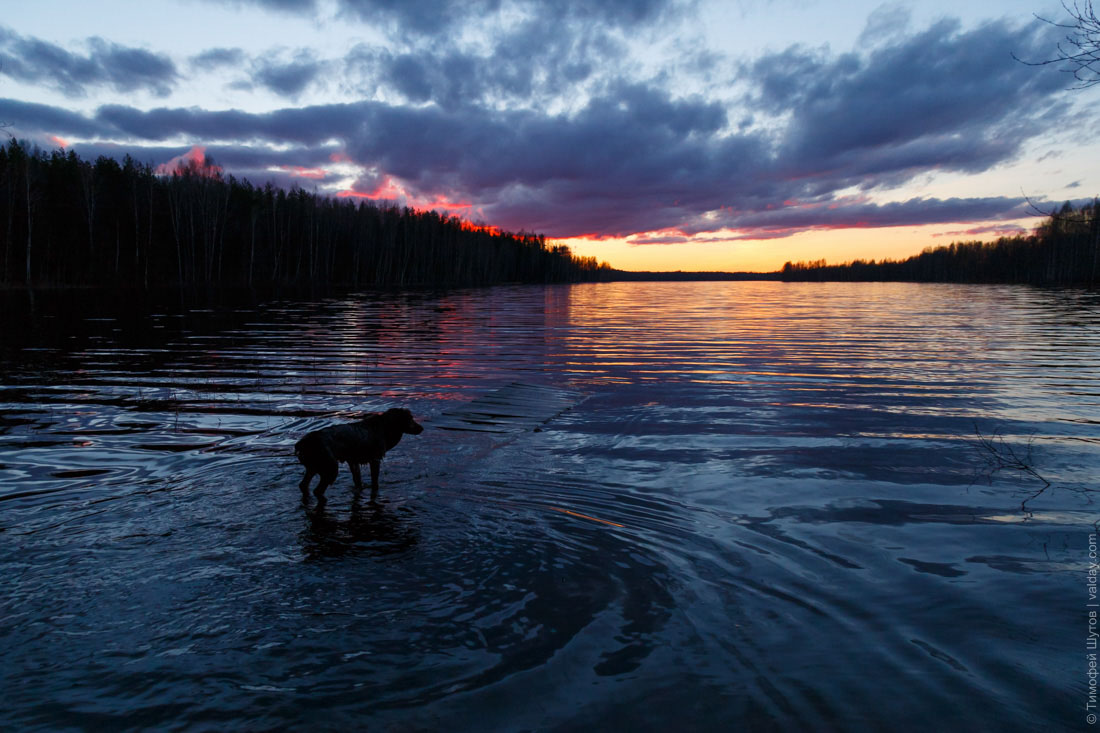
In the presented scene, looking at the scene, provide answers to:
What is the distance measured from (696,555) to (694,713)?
94.0 inches

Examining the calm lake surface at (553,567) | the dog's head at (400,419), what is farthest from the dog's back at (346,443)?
Answer: the calm lake surface at (553,567)

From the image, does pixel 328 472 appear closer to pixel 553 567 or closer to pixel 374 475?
pixel 374 475

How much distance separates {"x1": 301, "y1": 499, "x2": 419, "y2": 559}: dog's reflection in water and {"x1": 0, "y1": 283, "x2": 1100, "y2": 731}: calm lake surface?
4 cm

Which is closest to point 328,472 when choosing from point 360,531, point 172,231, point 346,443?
point 346,443

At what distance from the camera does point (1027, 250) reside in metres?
179

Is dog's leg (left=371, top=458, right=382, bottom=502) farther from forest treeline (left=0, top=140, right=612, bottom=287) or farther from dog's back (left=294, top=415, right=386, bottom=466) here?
forest treeline (left=0, top=140, right=612, bottom=287)

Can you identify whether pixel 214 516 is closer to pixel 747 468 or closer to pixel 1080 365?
pixel 747 468

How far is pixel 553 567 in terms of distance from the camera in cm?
576

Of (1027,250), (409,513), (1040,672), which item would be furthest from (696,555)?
(1027,250)

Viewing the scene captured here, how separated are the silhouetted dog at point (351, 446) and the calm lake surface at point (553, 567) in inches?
15.6

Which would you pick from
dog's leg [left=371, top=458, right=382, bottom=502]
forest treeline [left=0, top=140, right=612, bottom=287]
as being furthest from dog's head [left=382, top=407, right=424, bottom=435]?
forest treeline [left=0, top=140, right=612, bottom=287]

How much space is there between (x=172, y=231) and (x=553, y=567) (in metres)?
105

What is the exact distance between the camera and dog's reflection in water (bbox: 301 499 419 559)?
6.05m

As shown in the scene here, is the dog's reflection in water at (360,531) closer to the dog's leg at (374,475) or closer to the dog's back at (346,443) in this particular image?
the dog's leg at (374,475)
